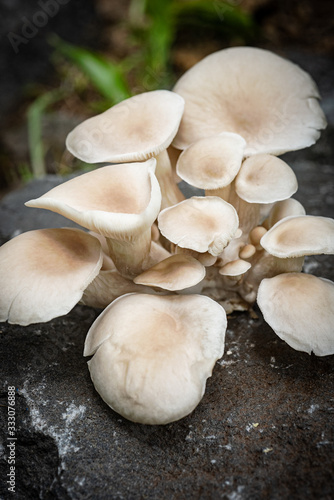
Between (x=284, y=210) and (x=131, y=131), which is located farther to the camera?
(x=284, y=210)

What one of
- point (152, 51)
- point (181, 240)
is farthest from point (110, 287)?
point (152, 51)

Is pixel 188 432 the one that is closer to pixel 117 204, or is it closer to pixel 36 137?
pixel 117 204

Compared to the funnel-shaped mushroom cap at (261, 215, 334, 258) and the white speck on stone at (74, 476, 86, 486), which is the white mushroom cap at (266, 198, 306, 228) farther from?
the white speck on stone at (74, 476, 86, 486)

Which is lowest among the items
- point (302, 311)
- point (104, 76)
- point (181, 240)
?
point (104, 76)

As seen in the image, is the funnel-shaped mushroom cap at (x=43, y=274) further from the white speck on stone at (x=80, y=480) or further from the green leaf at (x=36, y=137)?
the green leaf at (x=36, y=137)

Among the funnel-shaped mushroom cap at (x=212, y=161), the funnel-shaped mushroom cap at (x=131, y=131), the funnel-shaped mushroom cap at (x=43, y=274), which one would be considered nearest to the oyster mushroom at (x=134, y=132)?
the funnel-shaped mushroom cap at (x=131, y=131)

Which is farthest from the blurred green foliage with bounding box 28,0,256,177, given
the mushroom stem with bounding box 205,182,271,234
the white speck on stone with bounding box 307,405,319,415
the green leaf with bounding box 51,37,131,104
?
the white speck on stone with bounding box 307,405,319,415

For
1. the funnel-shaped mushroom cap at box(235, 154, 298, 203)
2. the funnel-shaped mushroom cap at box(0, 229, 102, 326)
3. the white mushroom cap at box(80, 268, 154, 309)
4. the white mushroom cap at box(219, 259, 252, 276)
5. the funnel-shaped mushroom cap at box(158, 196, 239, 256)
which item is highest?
the funnel-shaped mushroom cap at box(235, 154, 298, 203)
